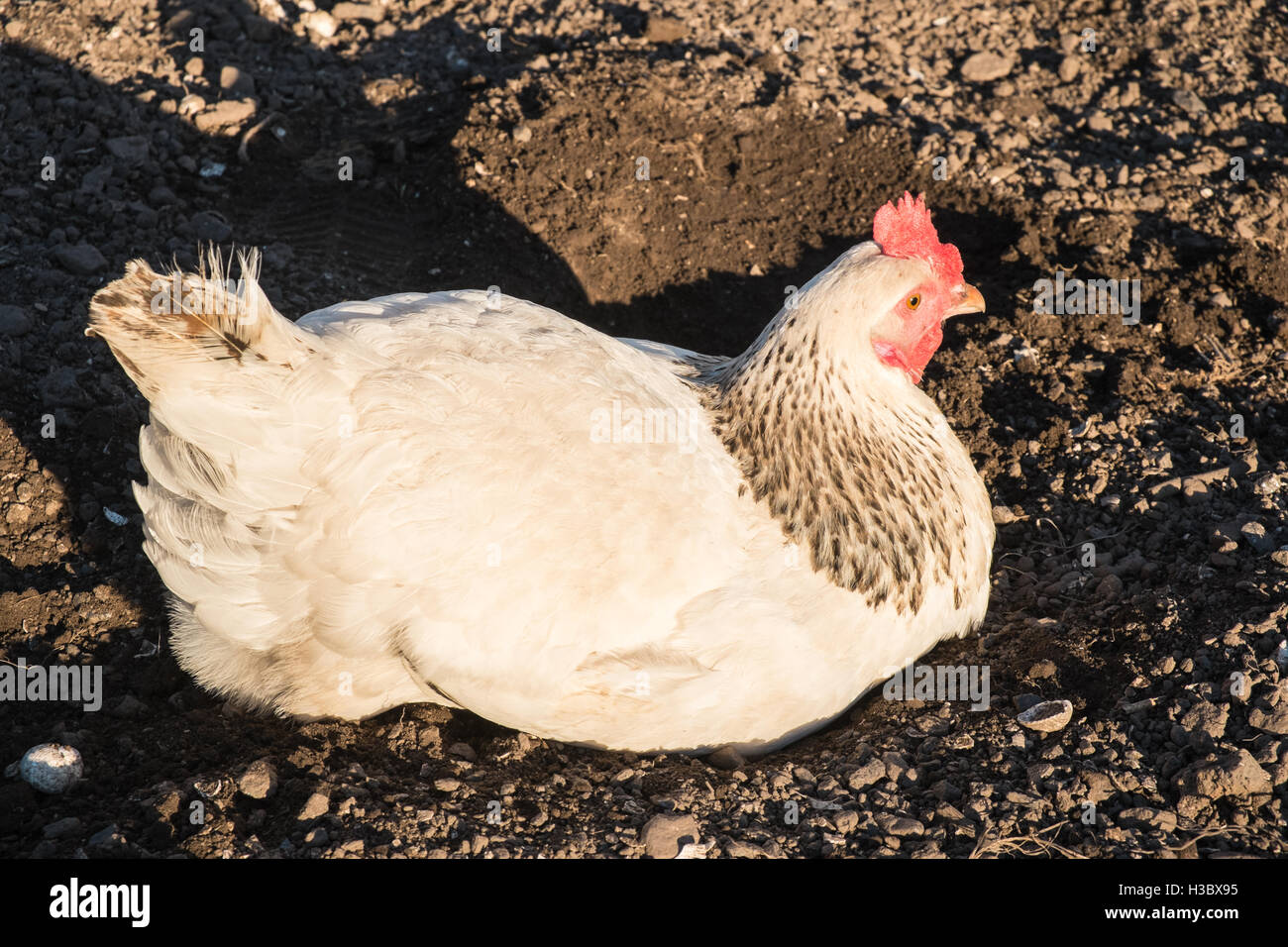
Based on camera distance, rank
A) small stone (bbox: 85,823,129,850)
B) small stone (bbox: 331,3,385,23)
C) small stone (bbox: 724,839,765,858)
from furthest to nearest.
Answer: small stone (bbox: 331,3,385,23)
small stone (bbox: 724,839,765,858)
small stone (bbox: 85,823,129,850)

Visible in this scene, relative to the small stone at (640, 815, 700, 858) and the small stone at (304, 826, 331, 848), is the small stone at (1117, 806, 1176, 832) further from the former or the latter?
the small stone at (304, 826, 331, 848)

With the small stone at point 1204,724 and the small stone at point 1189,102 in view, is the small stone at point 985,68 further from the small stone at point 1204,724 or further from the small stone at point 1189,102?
the small stone at point 1204,724

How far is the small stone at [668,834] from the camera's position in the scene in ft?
10.9

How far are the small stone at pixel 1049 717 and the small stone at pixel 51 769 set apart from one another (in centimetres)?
326

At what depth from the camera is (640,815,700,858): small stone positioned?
333cm

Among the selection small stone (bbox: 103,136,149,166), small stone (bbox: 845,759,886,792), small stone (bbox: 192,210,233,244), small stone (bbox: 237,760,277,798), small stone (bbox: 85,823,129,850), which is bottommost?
small stone (bbox: 85,823,129,850)

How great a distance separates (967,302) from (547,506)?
178 cm

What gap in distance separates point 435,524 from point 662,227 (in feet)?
10.2

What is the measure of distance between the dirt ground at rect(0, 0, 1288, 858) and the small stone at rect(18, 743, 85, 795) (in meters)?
0.04

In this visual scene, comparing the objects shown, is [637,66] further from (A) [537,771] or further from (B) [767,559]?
(A) [537,771]

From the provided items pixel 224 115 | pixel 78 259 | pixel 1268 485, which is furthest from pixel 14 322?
pixel 1268 485

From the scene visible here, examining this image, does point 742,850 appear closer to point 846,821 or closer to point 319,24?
point 846,821

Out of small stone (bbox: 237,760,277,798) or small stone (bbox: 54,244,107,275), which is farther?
small stone (bbox: 54,244,107,275)

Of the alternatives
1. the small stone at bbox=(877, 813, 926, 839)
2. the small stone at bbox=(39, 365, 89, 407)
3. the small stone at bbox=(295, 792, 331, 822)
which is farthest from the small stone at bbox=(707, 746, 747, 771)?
the small stone at bbox=(39, 365, 89, 407)
